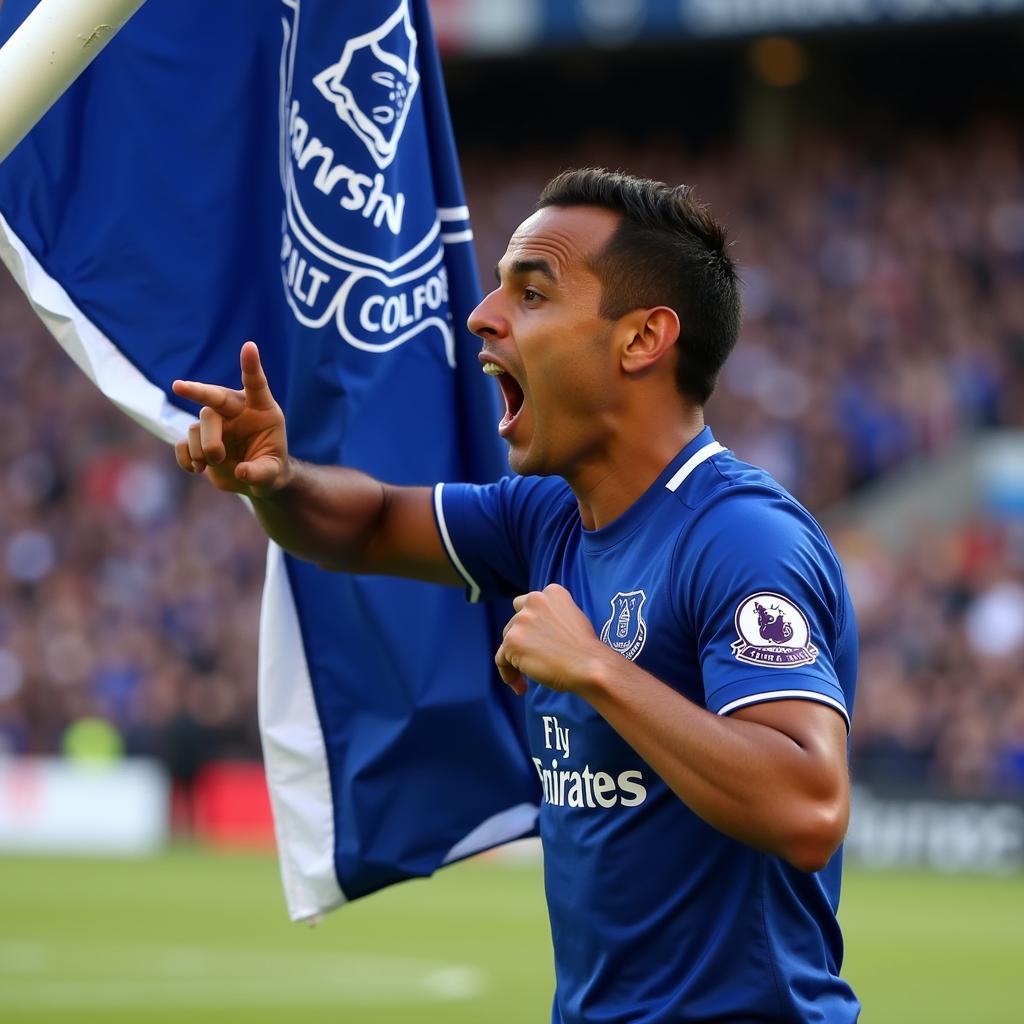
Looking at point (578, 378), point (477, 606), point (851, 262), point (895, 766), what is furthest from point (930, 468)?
point (578, 378)

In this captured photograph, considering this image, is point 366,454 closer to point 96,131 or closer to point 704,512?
point 96,131

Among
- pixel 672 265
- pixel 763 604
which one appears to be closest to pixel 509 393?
pixel 672 265

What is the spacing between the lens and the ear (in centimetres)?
339

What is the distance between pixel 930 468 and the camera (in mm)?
19875

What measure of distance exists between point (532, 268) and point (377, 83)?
4.00ft

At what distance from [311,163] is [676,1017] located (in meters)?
2.21

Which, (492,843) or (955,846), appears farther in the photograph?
(955,846)

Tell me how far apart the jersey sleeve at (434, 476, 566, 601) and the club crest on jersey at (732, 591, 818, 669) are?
3.10 ft

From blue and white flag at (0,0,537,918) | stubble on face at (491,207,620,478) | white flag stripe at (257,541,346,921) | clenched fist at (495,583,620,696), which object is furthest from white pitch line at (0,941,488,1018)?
clenched fist at (495,583,620,696)

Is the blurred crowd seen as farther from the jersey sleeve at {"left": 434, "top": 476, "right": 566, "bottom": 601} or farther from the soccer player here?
the soccer player

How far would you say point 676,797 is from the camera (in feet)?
10.4

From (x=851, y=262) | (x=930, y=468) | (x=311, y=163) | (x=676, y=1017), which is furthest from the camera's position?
(x=851, y=262)

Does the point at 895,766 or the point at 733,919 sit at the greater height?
the point at 733,919

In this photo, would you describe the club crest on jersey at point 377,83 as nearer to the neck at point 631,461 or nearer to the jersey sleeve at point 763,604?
the neck at point 631,461
